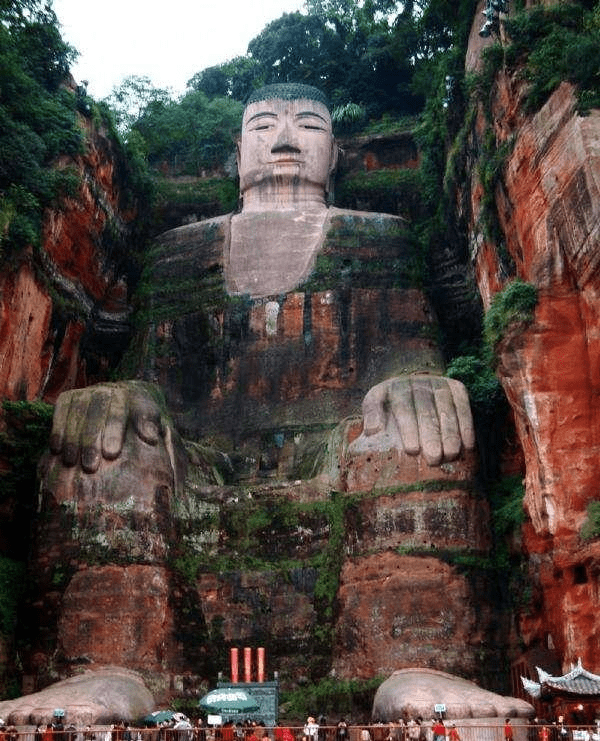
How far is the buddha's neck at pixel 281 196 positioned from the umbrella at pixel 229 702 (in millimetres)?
A: 11414

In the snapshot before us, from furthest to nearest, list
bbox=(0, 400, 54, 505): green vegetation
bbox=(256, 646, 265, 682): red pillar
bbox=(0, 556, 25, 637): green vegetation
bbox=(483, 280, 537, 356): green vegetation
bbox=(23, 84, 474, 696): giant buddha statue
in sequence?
bbox=(0, 400, 54, 505): green vegetation
bbox=(23, 84, 474, 696): giant buddha statue
bbox=(0, 556, 25, 637): green vegetation
bbox=(483, 280, 537, 356): green vegetation
bbox=(256, 646, 265, 682): red pillar

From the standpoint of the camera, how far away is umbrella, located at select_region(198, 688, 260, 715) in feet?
40.8

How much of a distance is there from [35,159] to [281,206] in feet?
17.5

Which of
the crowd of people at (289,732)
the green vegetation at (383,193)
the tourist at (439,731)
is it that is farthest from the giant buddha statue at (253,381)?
the tourist at (439,731)

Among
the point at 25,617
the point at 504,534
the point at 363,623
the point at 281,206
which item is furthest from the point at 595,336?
the point at 281,206

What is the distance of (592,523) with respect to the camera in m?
13.2

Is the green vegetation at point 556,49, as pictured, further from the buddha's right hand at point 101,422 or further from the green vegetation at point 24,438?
the green vegetation at point 24,438

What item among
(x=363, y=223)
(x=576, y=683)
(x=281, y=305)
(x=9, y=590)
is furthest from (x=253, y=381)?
(x=576, y=683)

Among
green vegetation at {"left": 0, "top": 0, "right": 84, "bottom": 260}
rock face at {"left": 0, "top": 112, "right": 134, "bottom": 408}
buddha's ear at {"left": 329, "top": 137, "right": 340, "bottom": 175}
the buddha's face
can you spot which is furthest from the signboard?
buddha's ear at {"left": 329, "top": 137, "right": 340, "bottom": 175}

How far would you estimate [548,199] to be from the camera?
48.0ft

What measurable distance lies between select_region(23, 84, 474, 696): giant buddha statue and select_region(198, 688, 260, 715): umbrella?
1801 mm

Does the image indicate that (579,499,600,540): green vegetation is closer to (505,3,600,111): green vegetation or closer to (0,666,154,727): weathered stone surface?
(505,3,600,111): green vegetation

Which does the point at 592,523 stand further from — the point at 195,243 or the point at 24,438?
the point at 195,243

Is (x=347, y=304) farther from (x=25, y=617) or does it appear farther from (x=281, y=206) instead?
(x=25, y=617)
